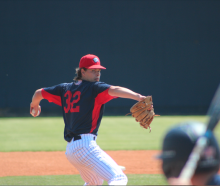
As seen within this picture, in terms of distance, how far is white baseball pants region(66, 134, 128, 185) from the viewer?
2791 millimetres

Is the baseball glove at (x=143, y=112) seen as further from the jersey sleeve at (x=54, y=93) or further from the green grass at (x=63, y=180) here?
the green grass at (x=63, y=180)

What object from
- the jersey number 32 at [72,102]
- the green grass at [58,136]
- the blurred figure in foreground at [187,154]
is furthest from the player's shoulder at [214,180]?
the green grass at [58,136]

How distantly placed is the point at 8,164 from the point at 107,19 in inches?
495

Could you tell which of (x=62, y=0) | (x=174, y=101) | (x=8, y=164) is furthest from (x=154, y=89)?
(x=8, y=164)

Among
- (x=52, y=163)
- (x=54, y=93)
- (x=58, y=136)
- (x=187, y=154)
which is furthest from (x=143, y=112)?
(x=58, y=136)

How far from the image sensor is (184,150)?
1.25m

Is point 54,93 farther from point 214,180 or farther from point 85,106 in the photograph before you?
point 214,180

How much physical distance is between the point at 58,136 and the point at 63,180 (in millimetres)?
4776

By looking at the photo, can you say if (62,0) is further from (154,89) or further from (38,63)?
(154,89)

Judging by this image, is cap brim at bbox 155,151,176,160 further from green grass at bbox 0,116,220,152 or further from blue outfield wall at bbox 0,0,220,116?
blue outfield wall at bbox 0,0,220,116

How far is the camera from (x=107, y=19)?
17.1 metres

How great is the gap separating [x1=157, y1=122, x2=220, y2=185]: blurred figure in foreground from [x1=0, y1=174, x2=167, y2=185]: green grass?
3302 millimetres

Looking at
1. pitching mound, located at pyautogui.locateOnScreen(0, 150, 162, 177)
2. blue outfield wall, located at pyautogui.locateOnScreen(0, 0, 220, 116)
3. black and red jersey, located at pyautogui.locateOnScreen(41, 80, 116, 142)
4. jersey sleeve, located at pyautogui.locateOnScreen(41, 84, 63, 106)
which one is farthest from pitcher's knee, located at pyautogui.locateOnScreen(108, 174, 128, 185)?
blue outfield wall, located at pyautogui.locateOnScreen(0, 0, 220, 116)

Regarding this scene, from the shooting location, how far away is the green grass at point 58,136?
7.80 metres
